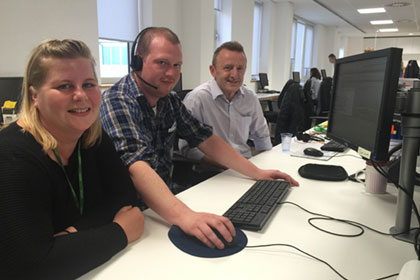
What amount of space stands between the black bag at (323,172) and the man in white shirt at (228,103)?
0.63 meters

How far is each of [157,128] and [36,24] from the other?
7.40 feet

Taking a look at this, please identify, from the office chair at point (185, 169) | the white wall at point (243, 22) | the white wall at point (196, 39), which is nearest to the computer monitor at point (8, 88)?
the office chair at point (185, 169)

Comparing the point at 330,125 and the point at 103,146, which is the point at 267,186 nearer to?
the point at 330,125

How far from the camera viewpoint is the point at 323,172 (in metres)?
1.48

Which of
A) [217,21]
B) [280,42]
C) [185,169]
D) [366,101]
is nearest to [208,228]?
[366,101]

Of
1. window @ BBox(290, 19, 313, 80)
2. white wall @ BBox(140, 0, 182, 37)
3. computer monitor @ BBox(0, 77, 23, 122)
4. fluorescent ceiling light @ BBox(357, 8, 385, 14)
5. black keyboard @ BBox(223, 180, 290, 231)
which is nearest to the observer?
black keyboard @ BBox(223, 180, 290, 231)

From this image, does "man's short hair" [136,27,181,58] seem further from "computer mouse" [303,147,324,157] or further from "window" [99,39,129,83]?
"window" [99,39,129,83]

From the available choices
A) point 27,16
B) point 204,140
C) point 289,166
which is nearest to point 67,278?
point 204,140

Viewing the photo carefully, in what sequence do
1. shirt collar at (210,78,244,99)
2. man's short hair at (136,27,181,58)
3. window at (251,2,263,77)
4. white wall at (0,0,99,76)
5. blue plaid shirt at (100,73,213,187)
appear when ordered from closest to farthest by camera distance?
blue plaid shirt at (100,73,213,187) → man's short hair at (136,27,181,58) → shirt collar at (210,78,244,99) → white wall at (0,0,99,76) → window at (251,2,263,77)

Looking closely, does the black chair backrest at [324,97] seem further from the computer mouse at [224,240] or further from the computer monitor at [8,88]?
the computer mouse at [224,240]

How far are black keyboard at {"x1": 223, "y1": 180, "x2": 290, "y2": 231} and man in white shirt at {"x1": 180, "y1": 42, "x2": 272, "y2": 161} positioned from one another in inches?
33.9

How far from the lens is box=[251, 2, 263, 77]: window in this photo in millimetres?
7383

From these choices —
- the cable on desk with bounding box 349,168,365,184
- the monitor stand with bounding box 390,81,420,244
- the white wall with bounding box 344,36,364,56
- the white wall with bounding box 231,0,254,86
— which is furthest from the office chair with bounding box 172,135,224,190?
the white wall with bounding box 344,36,364,56

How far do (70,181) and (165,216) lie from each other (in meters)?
0.29
